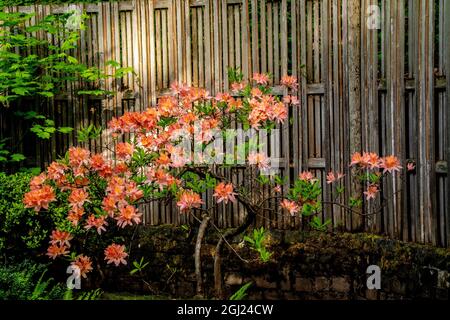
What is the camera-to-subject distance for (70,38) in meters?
7.45

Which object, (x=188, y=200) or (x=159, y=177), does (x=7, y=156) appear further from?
(x=188, y=200)

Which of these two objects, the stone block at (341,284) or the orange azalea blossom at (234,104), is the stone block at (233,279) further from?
the orange azalea blossom at (234,104)

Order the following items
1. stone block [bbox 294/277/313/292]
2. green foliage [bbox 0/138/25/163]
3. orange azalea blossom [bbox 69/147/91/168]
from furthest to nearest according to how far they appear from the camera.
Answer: green foliage [bbox 0/138/25/163]
stone block [bbox 294/277/313/292]
orange azalea blossom [bbox 69/147/91/168]

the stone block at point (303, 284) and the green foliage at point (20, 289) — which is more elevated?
the green foliage at point (20, 289)

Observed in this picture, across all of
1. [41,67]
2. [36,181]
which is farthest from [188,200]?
[41,67]

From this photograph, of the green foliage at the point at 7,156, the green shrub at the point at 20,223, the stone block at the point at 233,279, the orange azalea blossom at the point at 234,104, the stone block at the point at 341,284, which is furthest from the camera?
the green foliage at the point at 7,156

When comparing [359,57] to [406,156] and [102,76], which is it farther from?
[102,76]

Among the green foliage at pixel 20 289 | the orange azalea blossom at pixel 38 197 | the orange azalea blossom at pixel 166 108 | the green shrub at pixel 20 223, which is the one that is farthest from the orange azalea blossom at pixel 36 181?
the green shrub at pixel 20 223

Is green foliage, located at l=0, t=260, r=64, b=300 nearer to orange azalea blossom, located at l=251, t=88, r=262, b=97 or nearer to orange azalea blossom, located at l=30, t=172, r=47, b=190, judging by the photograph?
orange azalea blossom, located at l=30, t=172, r=47, b=190

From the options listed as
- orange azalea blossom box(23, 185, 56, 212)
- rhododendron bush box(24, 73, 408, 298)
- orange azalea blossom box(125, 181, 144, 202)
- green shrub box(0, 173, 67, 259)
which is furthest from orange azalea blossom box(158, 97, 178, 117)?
green shrub box(0, 173, 67, 259)

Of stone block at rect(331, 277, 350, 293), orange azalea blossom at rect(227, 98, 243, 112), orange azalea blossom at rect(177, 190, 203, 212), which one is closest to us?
orange azalea blossom at rect(177, 190, 203, 212)

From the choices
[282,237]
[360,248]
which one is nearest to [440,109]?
[360,248]

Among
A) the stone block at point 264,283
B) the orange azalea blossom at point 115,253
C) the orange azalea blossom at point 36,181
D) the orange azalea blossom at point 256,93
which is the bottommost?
the stone block at point 264,283

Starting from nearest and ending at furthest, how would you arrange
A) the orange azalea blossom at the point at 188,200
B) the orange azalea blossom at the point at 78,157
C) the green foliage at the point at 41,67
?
the orange azalea blossom at the point at 188,200 → the orange azalea blossom at the point at 78,157 → the green foliage at the point at 41,67
